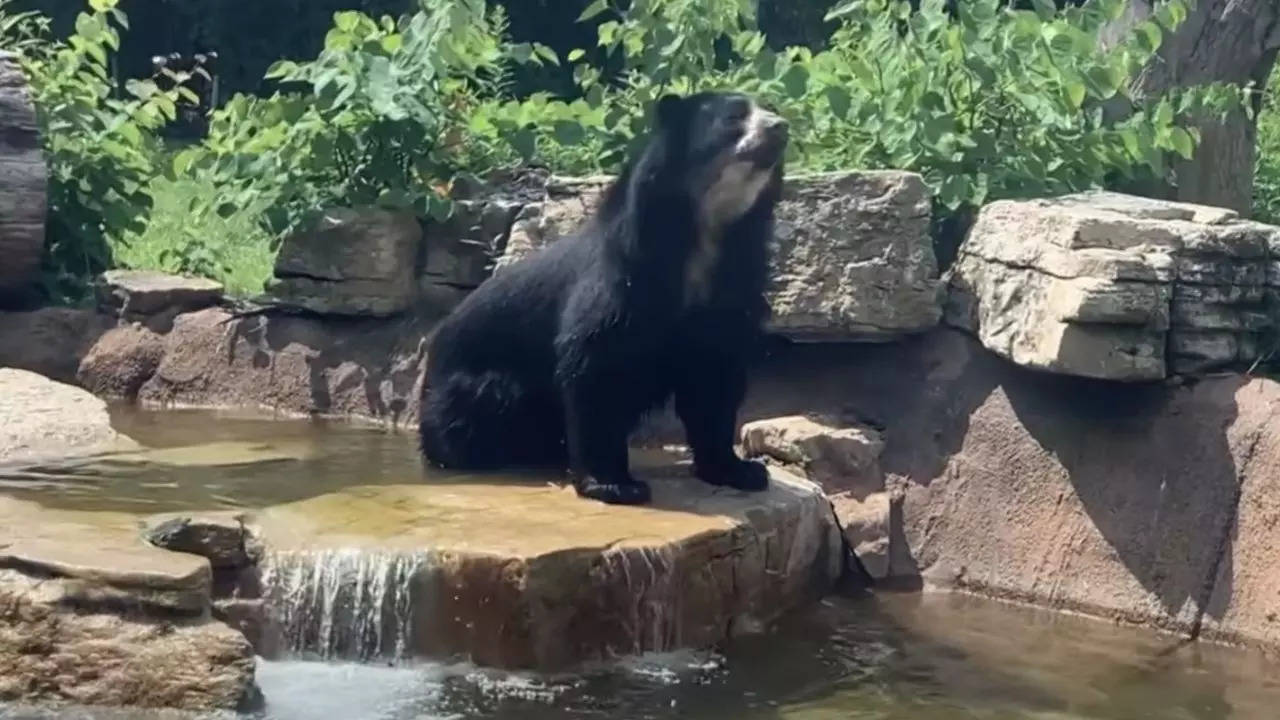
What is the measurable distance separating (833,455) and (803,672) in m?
1.43

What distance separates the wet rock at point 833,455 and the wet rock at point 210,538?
2079 mm

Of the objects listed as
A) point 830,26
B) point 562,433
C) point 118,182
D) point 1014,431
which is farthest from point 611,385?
point 830,26

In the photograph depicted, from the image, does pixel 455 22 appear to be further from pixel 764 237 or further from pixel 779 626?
pixel 779 626

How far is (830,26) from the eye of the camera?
17.5 meters

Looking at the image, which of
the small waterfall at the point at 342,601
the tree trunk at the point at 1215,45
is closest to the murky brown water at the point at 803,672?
the small waterfall at the point at 342,601

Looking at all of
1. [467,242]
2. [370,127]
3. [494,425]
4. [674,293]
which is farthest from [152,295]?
[674,293]

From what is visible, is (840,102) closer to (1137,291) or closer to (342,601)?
(1137,291)

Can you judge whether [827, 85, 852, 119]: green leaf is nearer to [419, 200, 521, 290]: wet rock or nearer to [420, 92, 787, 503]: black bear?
[419, 200, 521, 290]: wet rock

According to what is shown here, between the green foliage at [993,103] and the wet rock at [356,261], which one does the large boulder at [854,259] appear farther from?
the wet rock at [356,261]

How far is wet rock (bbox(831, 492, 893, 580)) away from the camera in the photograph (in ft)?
19.9

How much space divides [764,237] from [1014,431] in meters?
1.19

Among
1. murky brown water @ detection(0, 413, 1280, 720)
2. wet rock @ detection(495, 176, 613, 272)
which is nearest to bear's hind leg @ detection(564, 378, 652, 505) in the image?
murky brown water @ detection(0, 413, 1280, 720)

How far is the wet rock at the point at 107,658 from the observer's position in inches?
167

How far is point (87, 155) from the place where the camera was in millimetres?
8852
